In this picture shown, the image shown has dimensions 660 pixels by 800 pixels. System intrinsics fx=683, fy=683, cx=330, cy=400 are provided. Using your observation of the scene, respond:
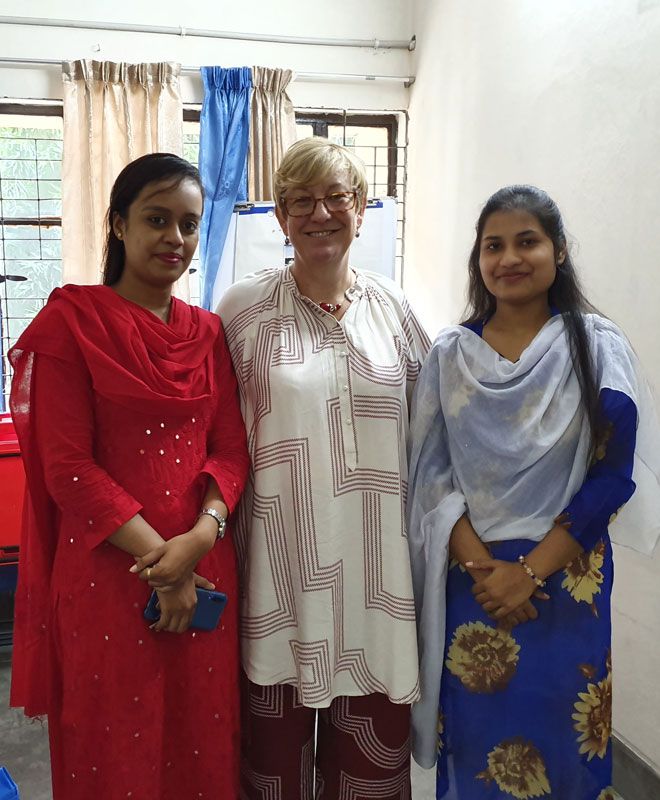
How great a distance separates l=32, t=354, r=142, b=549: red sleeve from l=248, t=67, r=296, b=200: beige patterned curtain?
93.5 inches

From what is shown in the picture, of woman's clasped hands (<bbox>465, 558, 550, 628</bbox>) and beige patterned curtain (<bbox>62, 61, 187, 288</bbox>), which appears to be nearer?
woman's clasped hands (<bbox>465, 558, 550, 628</bbox>)

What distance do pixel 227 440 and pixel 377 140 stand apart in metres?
2.83

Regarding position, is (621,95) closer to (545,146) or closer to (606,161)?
(606,161)

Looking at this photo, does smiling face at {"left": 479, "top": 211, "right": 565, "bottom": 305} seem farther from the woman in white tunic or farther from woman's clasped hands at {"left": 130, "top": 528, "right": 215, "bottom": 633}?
woman's clasped hands at {"left": 130, "top": 528, "right": 215, "bottom": 633}

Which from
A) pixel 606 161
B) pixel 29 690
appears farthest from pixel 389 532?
pixel 606 161

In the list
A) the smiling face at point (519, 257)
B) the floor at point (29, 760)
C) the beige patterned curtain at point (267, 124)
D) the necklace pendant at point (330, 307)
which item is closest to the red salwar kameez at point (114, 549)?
the necklace pendant at point (330, 307)

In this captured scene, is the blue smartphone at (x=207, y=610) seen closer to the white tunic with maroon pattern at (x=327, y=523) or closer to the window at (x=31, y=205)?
the white tunic with maroon pattern at (x=327, y=523)

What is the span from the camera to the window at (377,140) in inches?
140

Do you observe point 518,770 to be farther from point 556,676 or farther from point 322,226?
point 322,226

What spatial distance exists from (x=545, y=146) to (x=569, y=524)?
5.01 feet

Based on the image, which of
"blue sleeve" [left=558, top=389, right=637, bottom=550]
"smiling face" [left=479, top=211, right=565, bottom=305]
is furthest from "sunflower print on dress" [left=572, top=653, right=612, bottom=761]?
"smiling face" [left=479, top=211, right=565, bottom=305]

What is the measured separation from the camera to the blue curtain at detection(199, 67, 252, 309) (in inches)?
129

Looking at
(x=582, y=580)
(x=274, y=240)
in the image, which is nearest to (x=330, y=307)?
(x=582, y=580)

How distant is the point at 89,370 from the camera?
1183mm
